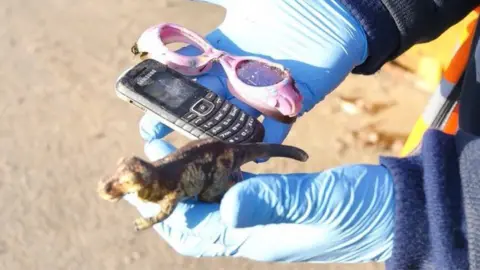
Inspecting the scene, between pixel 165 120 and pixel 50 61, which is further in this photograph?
pixel 50 61

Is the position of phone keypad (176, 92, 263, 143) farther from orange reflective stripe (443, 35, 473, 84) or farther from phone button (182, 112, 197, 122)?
orange reflective stripe (443, 35, 473, 84)

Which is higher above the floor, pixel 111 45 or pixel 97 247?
pixel 111 45

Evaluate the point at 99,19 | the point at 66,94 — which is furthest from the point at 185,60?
the point at 99,19

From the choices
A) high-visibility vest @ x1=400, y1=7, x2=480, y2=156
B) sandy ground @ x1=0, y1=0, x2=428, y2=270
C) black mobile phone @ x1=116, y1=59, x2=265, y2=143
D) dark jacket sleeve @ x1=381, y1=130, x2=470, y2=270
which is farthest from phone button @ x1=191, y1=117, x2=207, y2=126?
sandy ground @ x1=0, y1=0, x2=428, y2=270

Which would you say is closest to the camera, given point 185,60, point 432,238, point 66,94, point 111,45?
point 432,238

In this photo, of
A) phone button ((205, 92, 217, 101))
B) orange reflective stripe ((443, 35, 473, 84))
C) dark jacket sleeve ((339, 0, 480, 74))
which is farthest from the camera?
orange reflective stripe ((443, 35, 473, 84))

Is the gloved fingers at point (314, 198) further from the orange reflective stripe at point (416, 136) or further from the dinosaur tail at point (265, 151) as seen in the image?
the orange reflective stripe at point (416, 136)

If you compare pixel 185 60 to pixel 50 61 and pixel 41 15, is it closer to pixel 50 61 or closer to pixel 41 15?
pixel 50 61
